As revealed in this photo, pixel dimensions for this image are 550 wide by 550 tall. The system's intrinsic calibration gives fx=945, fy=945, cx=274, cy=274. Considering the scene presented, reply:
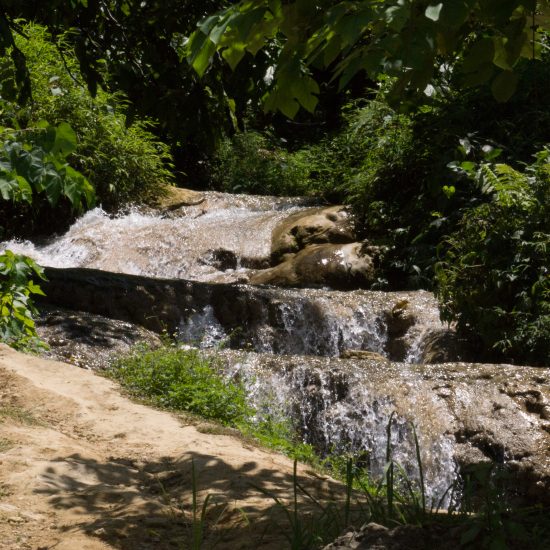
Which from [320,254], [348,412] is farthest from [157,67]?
[320,254]

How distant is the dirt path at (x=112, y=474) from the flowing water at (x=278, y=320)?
1979 millimetres

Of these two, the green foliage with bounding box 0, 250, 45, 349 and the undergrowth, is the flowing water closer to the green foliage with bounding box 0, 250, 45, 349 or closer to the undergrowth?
the undergrowth

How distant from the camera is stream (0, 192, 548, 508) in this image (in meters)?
7.77

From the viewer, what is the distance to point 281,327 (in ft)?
34.8

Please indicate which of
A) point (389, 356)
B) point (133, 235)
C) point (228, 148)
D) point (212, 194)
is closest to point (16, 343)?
point (389, 356)

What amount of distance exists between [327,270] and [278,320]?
251 cm

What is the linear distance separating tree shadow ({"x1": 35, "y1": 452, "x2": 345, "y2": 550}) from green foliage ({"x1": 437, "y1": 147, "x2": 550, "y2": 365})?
16.0 feet

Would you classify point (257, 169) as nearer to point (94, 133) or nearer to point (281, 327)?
point (94, 133)

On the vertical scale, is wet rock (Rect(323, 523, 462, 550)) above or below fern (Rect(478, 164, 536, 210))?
below

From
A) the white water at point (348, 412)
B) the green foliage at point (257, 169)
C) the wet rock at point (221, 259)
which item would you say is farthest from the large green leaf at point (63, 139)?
the green foliage at point (257, 169)

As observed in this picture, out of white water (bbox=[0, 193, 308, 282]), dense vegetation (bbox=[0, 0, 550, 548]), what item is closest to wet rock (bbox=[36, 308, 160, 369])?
dense vegetation (bbox=[0, 0, 550, 548])

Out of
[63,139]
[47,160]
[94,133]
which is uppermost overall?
[94,133]

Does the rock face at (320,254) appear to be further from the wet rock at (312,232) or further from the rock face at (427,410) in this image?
the rock face at (427,410)

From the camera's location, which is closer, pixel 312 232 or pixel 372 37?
pixel 372 37
